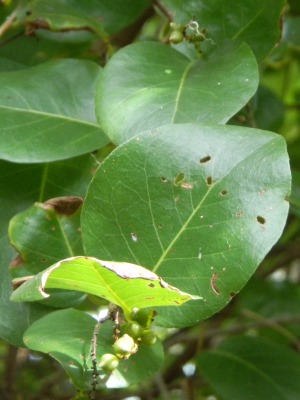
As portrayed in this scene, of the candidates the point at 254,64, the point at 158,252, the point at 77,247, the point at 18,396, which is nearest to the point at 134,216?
the point at 158,252

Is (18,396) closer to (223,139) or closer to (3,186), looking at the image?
(3,186)

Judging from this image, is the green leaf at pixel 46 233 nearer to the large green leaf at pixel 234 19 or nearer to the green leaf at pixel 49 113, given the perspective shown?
the green leaf at pixel 49 113

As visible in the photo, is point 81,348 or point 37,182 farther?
point 37,182

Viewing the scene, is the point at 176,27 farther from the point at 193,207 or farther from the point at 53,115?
the point at 193,207

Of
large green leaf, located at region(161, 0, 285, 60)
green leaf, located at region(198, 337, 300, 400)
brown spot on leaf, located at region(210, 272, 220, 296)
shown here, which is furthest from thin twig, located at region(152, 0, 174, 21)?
green leaf, located at region(198, 337, 300, 400)

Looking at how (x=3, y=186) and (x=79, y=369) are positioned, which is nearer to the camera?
(x=79, y=369)

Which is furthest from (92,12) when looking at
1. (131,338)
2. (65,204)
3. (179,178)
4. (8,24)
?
(131,338)

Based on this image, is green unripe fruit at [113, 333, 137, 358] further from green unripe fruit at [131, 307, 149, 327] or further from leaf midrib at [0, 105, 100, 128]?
leaf midrib at [0, 105, 100, 128]

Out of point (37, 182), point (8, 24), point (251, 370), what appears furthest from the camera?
point (251, 370)
